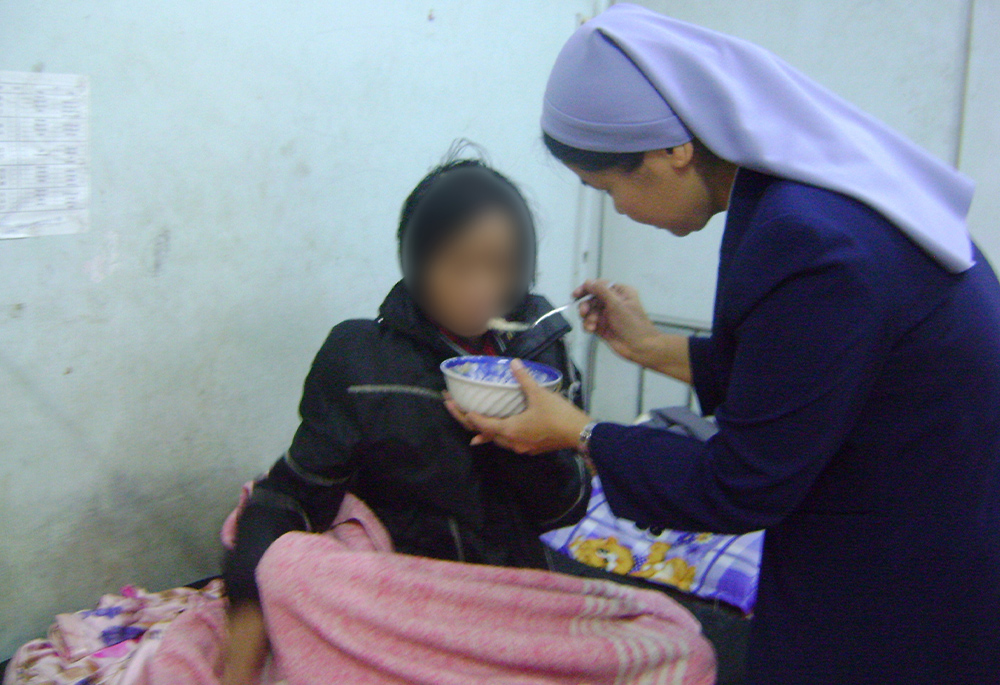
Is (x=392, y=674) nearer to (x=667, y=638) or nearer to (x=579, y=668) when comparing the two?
(x=579, y=668)

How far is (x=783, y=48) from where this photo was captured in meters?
2.42

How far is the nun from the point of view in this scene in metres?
0.82

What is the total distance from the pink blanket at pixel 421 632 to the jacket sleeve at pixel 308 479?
8 centimetres

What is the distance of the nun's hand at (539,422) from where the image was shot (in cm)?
102

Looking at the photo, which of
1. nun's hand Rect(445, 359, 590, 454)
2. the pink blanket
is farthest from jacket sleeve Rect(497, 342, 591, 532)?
nun's hand Rect(445, 359, 590, 454)

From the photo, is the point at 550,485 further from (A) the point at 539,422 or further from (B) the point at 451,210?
(B) the point at 451,210

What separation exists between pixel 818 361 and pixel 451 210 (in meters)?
0.67

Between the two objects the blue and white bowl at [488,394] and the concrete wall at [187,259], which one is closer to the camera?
the blue and white bowl at [488,394]

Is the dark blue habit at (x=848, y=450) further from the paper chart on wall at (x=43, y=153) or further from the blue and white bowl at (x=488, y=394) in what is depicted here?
the paper chart on wall at (x=43, y=153)

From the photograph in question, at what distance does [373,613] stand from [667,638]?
1.66ft

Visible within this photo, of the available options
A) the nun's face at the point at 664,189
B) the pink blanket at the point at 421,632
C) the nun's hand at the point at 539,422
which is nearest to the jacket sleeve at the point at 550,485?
the pink blanket at the point at 421,632

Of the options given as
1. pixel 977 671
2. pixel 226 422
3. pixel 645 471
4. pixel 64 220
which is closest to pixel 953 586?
pixel 977 671

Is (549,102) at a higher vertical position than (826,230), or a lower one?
higher

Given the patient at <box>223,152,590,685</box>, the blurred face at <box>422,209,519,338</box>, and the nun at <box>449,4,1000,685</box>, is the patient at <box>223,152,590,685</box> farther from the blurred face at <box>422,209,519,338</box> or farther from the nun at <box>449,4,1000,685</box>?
the nun at <box>449,4,1000,685</box>
